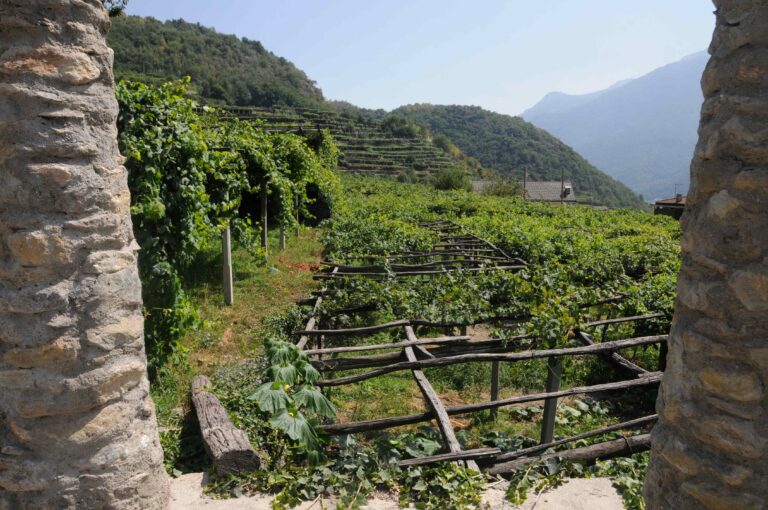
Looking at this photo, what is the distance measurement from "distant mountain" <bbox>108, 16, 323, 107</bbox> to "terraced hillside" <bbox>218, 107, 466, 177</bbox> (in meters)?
6.93

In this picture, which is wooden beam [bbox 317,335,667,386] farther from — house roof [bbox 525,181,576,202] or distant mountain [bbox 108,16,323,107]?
distant mountain [bbox 108,16,323,107]

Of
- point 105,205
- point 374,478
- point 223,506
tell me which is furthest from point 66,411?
point 374,478

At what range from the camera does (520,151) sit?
89000 mm

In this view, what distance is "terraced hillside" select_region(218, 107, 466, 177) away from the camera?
48.8 metres

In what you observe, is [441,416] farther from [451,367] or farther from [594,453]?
[451,367]

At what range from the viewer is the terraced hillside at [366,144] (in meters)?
48.8

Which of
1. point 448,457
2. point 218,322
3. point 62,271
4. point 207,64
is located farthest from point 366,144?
point 62,271

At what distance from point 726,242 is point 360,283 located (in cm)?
630

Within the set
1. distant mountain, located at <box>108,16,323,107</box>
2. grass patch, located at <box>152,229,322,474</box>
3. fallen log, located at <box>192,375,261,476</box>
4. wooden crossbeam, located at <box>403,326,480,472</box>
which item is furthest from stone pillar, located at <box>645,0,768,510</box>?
distant mountain, located at <box>108,16,323,107</box>

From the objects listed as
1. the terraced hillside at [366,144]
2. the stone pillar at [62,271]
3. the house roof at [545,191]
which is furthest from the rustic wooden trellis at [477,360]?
the house roof at [545,191]

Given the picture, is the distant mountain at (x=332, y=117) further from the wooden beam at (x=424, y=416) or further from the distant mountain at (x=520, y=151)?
the wooden beam at (x=424, y=416)

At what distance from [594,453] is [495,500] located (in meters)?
1.12

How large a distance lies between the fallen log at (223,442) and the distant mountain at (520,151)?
69.4m

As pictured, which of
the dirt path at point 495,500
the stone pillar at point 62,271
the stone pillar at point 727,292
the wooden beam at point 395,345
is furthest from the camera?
the wooden beam at point 395,345
